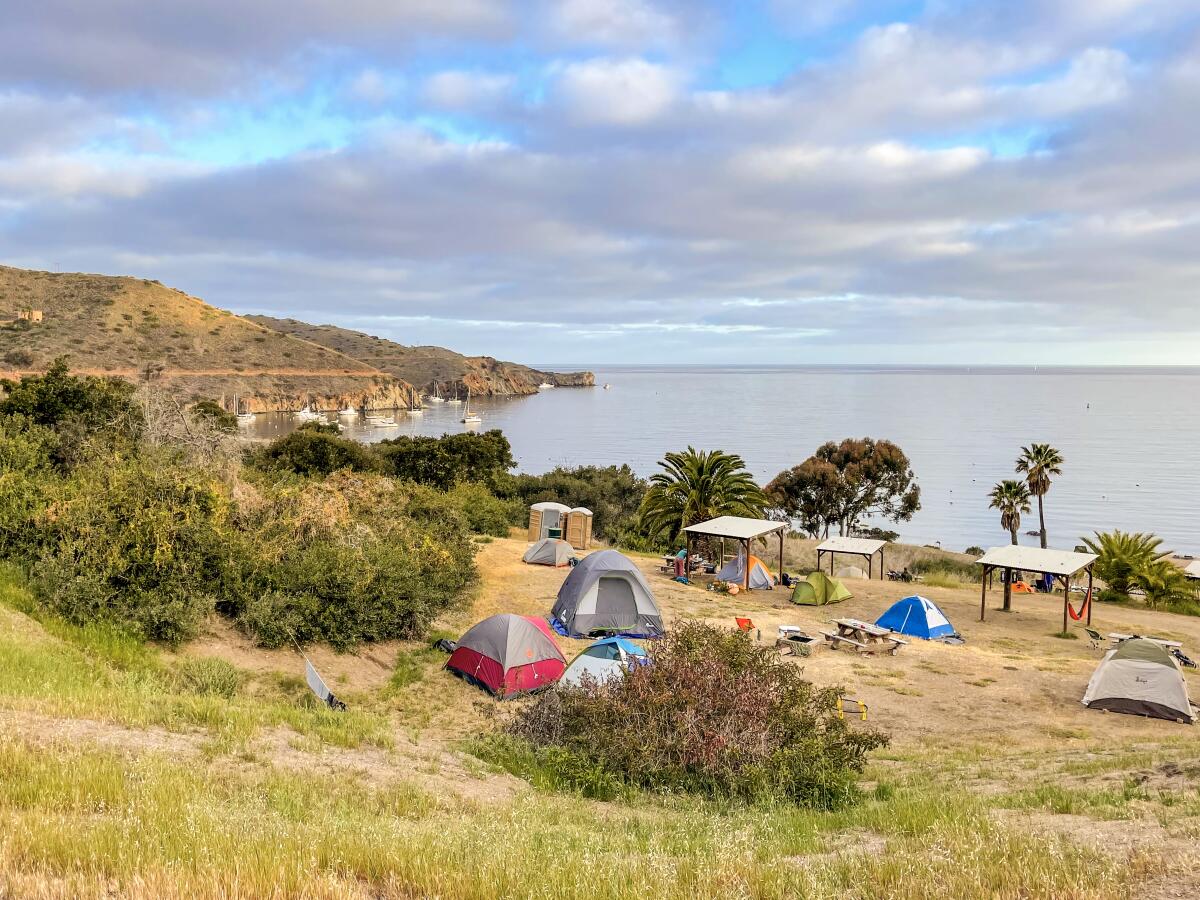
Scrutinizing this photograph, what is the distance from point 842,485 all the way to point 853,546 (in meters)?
22.8

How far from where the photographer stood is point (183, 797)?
18.5 ft

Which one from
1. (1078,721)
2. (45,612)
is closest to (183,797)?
(45,612)

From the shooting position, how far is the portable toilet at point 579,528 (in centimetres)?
2907

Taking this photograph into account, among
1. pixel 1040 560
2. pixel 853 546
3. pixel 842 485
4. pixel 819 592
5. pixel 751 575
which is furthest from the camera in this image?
pixel 842 485

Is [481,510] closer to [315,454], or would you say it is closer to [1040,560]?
[315,454]

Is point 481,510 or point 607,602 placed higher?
point 481,510

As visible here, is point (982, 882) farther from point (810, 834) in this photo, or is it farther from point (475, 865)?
point (475, 865)

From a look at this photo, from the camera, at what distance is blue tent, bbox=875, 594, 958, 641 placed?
19.0 m

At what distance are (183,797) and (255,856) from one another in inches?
79.0

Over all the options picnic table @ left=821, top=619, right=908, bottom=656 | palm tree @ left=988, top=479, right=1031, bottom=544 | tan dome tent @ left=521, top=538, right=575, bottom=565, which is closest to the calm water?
palm tree @ left=988, top=479, right=1031, bottom=544

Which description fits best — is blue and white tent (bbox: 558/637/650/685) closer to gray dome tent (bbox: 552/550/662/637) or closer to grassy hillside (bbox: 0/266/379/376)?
gray dome tent (bbox: 552/550/662/637)

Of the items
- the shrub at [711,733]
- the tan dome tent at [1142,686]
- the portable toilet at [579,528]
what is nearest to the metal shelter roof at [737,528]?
the portable toilet at [579,528]

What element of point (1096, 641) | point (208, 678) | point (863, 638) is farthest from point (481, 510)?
point (1096, 641)

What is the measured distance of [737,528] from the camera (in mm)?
23844
